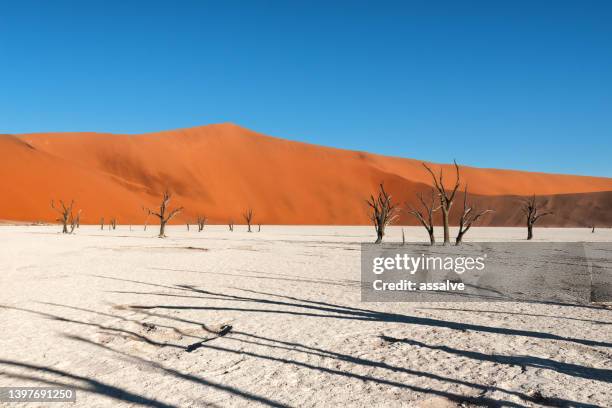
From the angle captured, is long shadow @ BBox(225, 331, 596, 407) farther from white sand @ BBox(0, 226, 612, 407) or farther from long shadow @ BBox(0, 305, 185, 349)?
→ long shadow @ BBox(0, 305, 185, 349)

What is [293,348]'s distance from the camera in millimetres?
4758

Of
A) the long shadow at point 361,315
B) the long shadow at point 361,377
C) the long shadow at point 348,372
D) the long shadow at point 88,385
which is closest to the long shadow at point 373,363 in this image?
the long shadow at point 348,372

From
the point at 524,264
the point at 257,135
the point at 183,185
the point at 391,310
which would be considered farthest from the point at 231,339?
the point at 257,135

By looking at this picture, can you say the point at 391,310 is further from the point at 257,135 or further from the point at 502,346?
the point at 257,135

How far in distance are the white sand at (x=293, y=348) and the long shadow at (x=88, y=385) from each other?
17mm

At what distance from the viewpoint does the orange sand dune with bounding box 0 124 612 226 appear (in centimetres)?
5812

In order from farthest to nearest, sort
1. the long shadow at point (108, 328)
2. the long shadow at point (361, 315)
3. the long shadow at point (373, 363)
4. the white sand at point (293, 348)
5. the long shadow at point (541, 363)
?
the long shadow at point (361, 315)
the long shadow at point (108, 328)
the long shadow at point (541, 363)
the white sand at point (293, 348)
the long shadow at point (373, 363)

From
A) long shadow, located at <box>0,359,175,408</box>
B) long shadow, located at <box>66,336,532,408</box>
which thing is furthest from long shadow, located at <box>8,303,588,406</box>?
long shadow, located at <box>0,359,175,408</box>

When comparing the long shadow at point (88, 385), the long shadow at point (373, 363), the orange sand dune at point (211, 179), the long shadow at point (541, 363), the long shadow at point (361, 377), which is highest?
the orange sand dune at point (211, 179)

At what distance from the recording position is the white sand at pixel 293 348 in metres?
3.60

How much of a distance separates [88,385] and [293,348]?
6.32 ft

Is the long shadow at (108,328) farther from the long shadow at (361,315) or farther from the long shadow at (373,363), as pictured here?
the long shadow at (361,315)

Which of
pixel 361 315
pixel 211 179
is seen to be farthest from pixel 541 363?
pixel 211 179

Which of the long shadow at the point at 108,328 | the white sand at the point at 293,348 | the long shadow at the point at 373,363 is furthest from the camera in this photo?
the long shadow at the point at 108,328
